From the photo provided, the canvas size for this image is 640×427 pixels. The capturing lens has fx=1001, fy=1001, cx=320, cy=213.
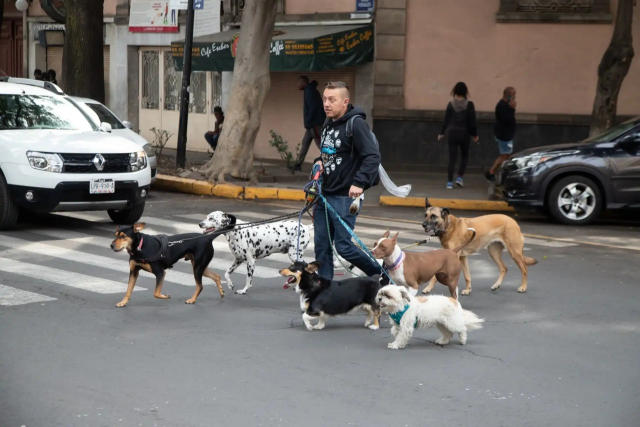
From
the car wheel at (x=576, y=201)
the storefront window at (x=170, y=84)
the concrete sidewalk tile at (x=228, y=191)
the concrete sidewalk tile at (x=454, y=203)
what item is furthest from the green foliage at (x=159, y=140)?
the car wheel at (x=576, y=201)

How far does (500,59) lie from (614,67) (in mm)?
4781

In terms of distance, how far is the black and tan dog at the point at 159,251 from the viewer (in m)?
8.66

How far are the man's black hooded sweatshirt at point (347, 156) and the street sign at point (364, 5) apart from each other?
14724mm

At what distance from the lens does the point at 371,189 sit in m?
19.1

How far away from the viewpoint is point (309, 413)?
19.5ft

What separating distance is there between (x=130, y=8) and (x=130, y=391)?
26.1 m

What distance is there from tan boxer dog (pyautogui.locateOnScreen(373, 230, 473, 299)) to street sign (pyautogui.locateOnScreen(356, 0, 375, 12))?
48.3ft

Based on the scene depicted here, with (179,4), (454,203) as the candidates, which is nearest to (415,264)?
(454,203)

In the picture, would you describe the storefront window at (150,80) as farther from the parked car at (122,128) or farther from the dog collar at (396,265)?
the dog collar at (396,265)

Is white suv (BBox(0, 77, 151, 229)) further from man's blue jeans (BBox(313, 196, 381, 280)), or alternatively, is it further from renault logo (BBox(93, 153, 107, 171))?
man's blue jeans (BBox(313, 196, 381, 280))

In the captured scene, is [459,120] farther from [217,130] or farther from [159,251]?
[159,251]

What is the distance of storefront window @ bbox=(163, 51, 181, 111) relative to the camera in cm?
2969

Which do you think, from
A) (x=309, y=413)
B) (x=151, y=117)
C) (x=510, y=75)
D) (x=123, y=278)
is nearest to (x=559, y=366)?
(x=309, y=413)

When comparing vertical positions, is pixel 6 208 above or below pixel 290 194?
above
